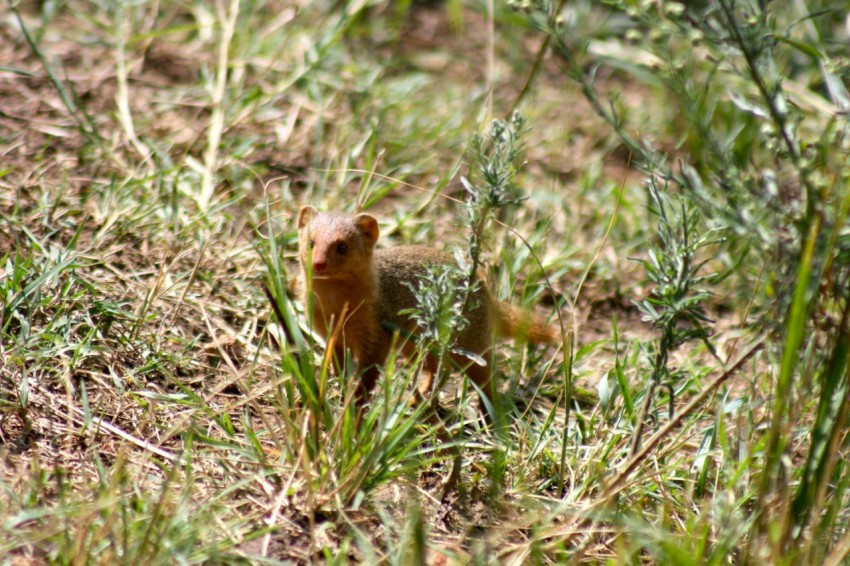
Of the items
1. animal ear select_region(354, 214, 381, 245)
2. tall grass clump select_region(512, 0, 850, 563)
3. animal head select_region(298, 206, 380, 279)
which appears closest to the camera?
tall grass clump select_region(512, 0, 850, 563)

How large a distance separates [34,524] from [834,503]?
2311mm

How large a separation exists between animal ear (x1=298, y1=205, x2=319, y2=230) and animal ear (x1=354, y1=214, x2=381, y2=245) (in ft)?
0.69

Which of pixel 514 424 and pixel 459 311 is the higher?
pixel 459 311

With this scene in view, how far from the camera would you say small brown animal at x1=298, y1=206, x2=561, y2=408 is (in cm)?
392

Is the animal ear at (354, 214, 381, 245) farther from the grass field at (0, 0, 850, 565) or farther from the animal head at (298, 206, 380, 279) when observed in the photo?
the grass field at (0, 0, 850, 565)

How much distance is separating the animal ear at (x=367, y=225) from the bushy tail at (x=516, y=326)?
2.01ft

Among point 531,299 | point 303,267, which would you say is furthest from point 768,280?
point 303,267

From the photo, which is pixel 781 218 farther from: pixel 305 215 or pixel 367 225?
pixel 305 215

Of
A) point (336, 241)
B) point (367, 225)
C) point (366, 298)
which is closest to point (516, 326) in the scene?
point (366, 298)

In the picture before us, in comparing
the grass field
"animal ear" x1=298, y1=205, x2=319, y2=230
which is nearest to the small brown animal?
"animal ear" x1=298, y1=205, x2=319, y2=230

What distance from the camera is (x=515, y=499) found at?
3.31m

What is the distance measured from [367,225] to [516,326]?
799 millimetres

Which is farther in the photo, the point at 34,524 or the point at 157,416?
the point at 157,416

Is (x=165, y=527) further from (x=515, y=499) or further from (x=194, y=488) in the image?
(x=515, y=499)
